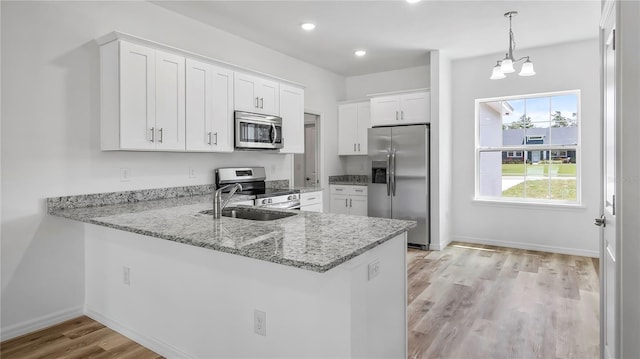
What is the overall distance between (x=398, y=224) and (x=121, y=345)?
198cm

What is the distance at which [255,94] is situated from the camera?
4.14m

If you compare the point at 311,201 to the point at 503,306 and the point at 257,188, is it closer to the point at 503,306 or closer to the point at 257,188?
the point at 257,188

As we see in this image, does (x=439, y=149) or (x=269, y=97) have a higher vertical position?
(x=269, y=97)

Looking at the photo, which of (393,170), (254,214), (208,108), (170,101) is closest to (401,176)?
(393,170)

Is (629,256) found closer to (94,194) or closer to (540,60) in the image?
(94,194)

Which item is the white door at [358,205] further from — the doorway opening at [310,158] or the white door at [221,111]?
the white door at [221,111]

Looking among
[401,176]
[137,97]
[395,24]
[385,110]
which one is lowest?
[401,176]

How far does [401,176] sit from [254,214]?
3007 millimetres

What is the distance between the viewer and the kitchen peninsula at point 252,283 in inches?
64.0

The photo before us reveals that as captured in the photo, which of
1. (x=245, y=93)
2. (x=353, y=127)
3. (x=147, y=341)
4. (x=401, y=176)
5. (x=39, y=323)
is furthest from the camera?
(x=353, y=127)

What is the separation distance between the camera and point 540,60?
4.92 m

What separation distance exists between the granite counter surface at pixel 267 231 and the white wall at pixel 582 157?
12.2ft

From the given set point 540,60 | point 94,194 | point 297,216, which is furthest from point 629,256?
point 540,60

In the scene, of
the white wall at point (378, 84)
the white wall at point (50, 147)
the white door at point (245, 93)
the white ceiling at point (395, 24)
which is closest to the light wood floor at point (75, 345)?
the white wall at point (50, 147)
